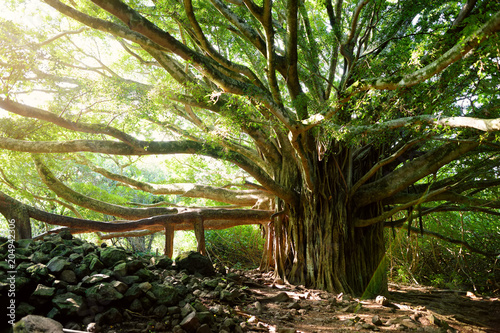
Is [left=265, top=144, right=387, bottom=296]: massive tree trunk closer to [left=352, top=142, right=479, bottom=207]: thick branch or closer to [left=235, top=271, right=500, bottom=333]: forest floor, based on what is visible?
[left=352, top=142, right=479, bottom=207]: thick branch

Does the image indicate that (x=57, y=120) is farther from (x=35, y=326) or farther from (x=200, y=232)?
(x=35, y=326)

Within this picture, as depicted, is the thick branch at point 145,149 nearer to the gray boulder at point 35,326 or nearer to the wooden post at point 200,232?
the wooden post at point 200,232

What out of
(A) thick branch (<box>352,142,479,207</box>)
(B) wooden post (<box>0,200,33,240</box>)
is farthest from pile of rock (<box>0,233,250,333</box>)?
(A) thick branch (<box>352,142,479,207</box>)

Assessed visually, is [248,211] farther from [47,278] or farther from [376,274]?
[47,278]

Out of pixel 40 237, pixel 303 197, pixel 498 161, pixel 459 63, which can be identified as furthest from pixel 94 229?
pixel 498 161

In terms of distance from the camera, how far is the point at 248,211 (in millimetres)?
5914

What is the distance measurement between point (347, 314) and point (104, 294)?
2.93 metres

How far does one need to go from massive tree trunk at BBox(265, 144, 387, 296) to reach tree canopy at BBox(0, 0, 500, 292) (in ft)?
0.09

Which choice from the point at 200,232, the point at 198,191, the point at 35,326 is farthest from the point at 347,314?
the point at 198,191

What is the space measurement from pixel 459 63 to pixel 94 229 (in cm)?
540

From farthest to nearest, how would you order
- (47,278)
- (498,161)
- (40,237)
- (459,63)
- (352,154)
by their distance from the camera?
(352,154), (498,161), (40,237), (459,63), (47,278)

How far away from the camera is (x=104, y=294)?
270cm

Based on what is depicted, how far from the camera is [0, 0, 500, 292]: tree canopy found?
391 cm

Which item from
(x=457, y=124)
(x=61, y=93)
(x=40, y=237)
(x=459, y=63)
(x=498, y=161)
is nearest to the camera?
(x=457, y=124)
